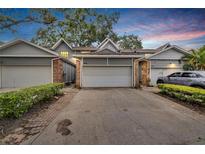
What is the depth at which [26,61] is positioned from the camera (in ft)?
38.0

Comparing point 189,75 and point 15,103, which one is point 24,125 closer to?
point 15,103

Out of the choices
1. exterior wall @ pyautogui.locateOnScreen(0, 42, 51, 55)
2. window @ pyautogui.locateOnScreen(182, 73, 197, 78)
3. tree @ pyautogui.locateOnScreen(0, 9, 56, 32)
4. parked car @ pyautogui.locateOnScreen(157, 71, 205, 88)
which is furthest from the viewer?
exterior wall @ pyautogui.locateOnScreen(0, 42, 51, 55)

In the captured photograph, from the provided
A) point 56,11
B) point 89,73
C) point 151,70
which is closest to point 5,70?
point 89,73

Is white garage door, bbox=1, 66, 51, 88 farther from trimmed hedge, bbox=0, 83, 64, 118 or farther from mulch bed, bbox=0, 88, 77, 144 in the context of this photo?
mulch bed, bbox=0, 88, 77, 144

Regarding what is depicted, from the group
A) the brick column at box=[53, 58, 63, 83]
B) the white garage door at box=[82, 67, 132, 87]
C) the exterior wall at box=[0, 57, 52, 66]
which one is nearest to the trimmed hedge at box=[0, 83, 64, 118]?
the brick column at box=[53, 58, 63, 83]

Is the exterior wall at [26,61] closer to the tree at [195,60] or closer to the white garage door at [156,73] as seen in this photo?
the white garage door at [156,73]

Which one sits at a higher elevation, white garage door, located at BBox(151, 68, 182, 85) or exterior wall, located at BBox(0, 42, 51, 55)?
exterior wall, located at BBox(0, 42, 51, 55)

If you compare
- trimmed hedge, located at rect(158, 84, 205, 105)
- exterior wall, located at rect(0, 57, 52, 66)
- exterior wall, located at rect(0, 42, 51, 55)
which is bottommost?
trimmed hedge, located at rect(158, 84, 205, 105)

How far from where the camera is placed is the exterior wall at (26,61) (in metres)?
11.5

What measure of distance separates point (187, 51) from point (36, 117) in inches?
543

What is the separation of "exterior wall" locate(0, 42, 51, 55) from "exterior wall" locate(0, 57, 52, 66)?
0.47 meters

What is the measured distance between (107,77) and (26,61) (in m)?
6.57

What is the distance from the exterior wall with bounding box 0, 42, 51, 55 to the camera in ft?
37.7

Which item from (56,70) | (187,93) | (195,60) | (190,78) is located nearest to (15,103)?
(187,93)
